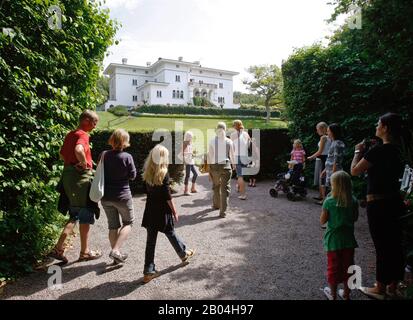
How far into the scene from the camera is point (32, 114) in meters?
4.78

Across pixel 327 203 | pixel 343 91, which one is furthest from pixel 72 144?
pixel 343 91

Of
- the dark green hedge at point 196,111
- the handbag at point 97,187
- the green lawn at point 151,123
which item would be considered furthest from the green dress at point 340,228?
the dark green hedge at point 196,111

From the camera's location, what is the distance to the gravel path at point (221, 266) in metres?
→ 3.81

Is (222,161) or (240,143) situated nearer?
(222,161)

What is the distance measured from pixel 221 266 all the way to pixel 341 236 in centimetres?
197

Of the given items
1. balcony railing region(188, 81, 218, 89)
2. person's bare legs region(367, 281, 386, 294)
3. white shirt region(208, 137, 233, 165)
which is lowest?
person's bare legs region(367, 281, 386, 294)

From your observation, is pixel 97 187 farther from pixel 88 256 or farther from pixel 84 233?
pixel 88 256

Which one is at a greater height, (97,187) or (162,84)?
(162,84)

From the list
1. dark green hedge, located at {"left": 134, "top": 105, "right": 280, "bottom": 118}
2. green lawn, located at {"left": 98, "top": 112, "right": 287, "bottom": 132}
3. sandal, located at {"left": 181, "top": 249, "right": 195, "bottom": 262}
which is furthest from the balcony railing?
sandal, located at {"left": 181, "top": 249, "right": 195, "bottom": 262}

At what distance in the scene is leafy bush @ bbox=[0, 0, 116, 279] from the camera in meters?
4.14

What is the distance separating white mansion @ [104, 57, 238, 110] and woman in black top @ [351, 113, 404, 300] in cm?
6162

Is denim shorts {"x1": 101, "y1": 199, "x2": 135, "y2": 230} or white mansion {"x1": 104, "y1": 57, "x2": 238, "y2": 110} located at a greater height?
white mansion {"x1": 104, "y1": 57, "x2": 238, "y2": 110}

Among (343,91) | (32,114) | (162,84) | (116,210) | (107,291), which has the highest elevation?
(162,84)

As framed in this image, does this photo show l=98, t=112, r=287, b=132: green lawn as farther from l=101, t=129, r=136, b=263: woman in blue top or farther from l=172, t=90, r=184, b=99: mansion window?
l=172, t=90, r=184, b=99: mansion window
